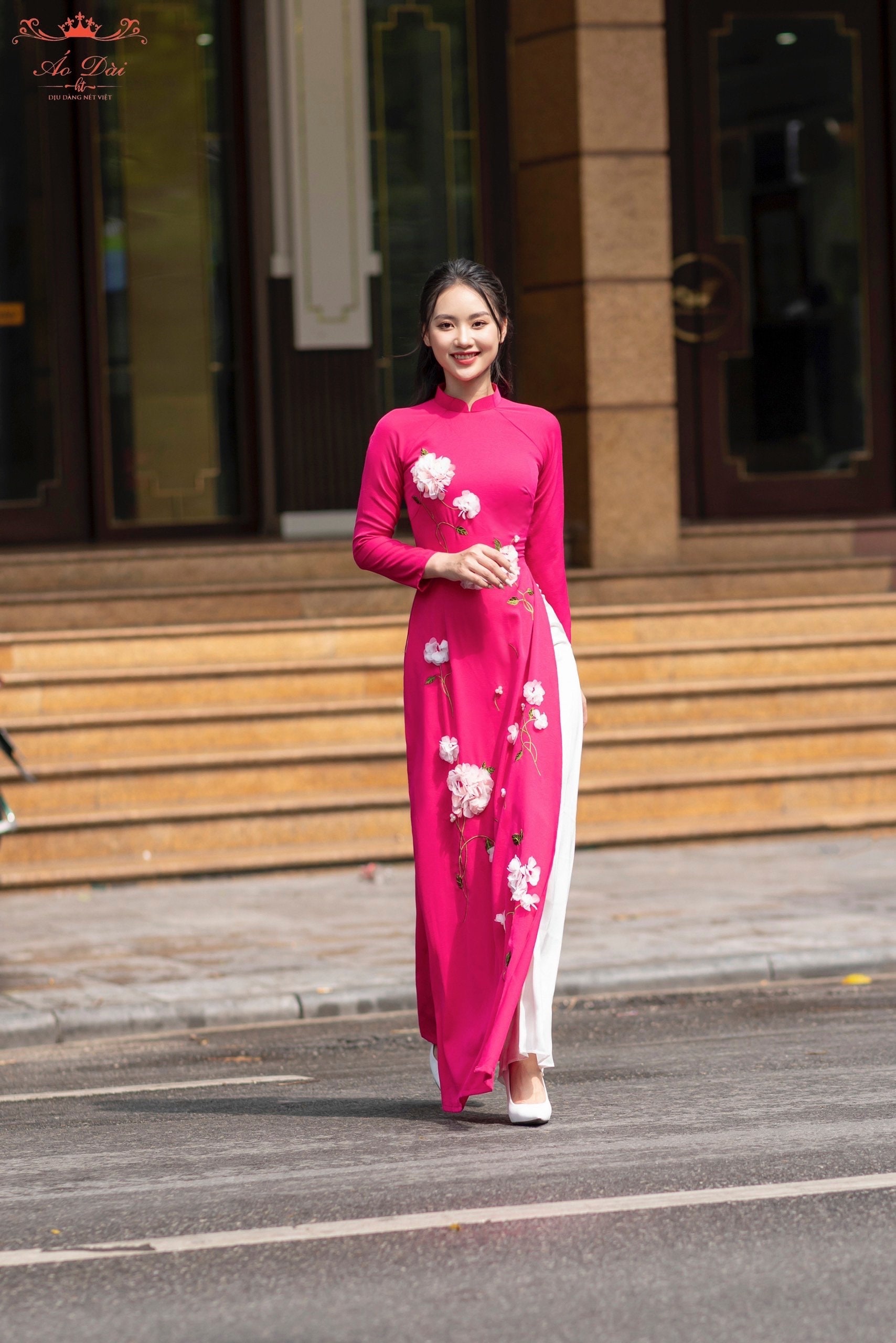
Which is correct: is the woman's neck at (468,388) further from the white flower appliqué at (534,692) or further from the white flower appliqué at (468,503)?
the white flower appliqué at (534,692)

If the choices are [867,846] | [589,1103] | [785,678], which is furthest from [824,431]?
[589,1103]

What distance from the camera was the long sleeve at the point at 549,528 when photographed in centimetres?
565

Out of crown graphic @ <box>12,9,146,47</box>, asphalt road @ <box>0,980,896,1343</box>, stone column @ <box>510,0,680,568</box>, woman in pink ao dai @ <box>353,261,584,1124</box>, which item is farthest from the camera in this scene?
crown graphic @ <box>12,9,146,47</box>

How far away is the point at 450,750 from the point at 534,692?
0.87ft

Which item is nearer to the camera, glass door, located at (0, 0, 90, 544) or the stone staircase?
the stone staircase

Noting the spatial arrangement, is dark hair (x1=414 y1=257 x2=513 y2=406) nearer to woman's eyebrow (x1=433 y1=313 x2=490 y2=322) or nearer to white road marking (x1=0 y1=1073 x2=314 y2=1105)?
woman's eyebrow (x1=433 y1=313 x2=490 y2=322)

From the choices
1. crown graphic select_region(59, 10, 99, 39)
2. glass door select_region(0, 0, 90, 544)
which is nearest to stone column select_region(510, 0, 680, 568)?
crown graphic select_region(59, 10, 99, 39)

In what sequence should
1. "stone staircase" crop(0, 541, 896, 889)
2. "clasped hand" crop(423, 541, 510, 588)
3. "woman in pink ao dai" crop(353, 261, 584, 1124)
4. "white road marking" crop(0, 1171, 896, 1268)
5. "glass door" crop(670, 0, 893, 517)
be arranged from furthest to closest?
"glass door" crop(670, 0, 893, 517)
"stone staircase" crop(0, 541, 896, 889)
"woman in pink ao dai" crop(353, 261, 584, 1124)
"clasped hand" crop(423, 541, 510, 588)
"white road marking" crop(0, 1171, 896, 1268)

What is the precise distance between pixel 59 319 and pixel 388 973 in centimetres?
707

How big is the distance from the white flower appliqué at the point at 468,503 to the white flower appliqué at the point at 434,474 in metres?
0.02

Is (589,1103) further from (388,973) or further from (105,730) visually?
(105,730)

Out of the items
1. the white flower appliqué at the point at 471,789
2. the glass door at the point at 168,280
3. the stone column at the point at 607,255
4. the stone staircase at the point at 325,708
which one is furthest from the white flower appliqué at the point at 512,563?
the glass door at the point at 168,280

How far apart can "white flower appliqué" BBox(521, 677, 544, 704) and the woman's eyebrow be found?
0.98 meters

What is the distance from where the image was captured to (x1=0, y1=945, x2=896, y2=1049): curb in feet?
24.8
